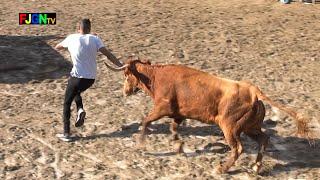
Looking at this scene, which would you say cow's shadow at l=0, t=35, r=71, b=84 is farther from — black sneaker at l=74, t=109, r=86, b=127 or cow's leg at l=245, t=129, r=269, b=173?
cow's leg at l=245, t=129, r=269, b=173

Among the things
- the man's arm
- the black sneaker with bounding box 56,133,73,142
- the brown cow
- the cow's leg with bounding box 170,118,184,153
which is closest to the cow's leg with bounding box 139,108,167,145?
the brown cow

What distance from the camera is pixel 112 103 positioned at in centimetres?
1064

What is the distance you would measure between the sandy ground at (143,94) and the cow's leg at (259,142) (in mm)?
142

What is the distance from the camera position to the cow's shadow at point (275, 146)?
8.45m

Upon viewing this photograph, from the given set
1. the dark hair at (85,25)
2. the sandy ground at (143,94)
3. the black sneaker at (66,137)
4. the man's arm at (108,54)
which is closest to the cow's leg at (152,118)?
the sandy ground at (143,94)

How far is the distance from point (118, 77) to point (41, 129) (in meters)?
3.10

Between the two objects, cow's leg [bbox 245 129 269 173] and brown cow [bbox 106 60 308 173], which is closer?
brown cow [bbox 106 60 308 173]

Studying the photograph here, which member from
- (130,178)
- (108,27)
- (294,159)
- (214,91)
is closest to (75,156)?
(130,178)

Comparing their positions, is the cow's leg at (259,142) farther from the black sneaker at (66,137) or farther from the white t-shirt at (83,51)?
the black sneaker at (66,137)

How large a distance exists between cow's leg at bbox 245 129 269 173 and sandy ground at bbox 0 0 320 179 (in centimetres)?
14

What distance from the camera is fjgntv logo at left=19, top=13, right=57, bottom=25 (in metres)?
16.7

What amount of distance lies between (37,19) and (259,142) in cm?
1093

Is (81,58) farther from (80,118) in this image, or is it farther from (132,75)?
(80,118)

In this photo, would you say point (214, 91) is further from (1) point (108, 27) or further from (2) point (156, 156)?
(1) point (108, 27)
